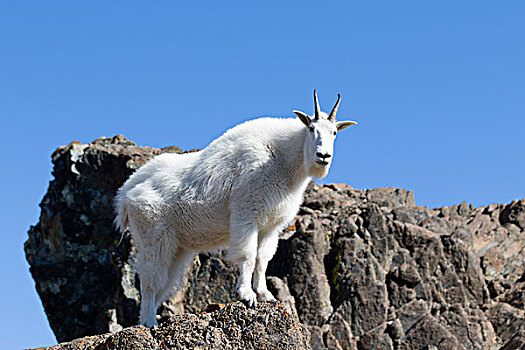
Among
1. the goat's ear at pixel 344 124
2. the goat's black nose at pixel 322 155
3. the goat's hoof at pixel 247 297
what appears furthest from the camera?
the goat's ear at pixel 344 124

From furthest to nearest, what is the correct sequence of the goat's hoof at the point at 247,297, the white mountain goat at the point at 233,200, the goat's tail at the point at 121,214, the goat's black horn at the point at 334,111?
the goat's tail at the point at 121,214 < the goat's black horn at the point at 334,111 < the white mountain goat at the point at 233,200 < the goat's hoof at the point at 247,297

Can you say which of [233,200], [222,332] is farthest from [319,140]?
[222,332]

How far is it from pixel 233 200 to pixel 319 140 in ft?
6.18

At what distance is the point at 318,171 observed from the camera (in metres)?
11.7

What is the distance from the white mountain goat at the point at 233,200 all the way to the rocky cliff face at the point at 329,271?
10818 millimetres

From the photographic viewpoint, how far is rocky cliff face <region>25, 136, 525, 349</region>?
2422 centimetres

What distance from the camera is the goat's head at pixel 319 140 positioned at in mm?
11422

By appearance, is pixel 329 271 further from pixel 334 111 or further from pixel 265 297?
pixel 334 111

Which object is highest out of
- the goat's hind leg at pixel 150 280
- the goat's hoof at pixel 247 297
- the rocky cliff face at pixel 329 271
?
the rocky cliff face at pixel 329 271

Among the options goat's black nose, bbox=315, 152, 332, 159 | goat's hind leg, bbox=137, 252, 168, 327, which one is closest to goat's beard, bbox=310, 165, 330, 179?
goat's black nose, bbox=315, 152, 332, 159

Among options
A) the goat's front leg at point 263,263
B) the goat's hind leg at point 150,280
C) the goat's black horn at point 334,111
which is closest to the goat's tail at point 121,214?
the goat's hind leg at point 150,280

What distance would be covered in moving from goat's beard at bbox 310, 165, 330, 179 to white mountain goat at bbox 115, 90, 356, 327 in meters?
0.02

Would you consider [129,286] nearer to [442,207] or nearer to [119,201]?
[119,201]

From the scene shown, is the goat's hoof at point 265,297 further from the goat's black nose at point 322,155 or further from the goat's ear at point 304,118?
the goat's ear at point 304,118
